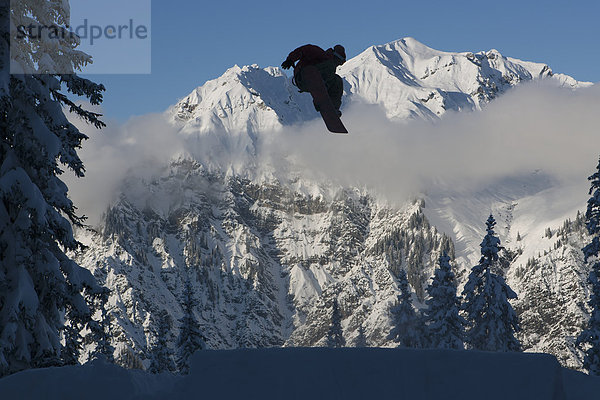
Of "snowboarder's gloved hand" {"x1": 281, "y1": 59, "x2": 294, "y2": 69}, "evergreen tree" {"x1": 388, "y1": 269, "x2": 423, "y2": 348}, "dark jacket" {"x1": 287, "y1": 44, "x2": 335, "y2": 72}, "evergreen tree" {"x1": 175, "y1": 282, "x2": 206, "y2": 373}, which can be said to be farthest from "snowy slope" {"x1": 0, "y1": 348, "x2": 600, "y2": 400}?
"evergreen tree" {"x1": 388, "y1": 269, "x2": 423, "y2": 348}

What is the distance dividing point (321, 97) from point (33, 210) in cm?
520

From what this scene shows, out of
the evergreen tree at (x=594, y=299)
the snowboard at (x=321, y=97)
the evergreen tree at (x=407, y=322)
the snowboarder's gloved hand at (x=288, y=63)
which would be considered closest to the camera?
the snowboard at (x=321, y=97)

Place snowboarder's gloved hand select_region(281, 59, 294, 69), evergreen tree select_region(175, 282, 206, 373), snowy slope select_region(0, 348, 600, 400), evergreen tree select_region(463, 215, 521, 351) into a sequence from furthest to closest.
Result: evergreen tree select_region(463, 215, 521, 351) < evergreen tree select_region(175, 282, 206, 373) < snowboarder's gloved hand select_region(281, 59, 294, 69) < snowy slope select_region(0, 348, 600, 400)

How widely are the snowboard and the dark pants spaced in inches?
4.9

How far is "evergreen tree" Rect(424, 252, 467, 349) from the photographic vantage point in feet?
116

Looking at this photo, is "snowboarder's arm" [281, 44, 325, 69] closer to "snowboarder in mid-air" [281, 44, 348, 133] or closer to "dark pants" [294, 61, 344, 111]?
"snowboarder in mid-air" [281, 44, 348, 133]

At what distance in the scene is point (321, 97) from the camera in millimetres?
11125

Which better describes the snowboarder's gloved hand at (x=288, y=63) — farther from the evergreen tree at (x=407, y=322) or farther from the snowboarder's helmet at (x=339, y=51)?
the evergreen tree at (x=407, y=322)

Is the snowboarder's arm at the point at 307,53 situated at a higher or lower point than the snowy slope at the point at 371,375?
higher

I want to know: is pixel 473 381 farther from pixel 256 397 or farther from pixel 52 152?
pixel 52 152

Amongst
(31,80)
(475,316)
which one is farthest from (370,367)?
(475,316)

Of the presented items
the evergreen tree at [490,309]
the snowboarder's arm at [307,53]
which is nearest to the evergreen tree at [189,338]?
the evergreen tree at [490,309]

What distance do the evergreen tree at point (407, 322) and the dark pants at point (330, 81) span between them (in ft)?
104

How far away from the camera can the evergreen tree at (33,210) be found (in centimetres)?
1162
